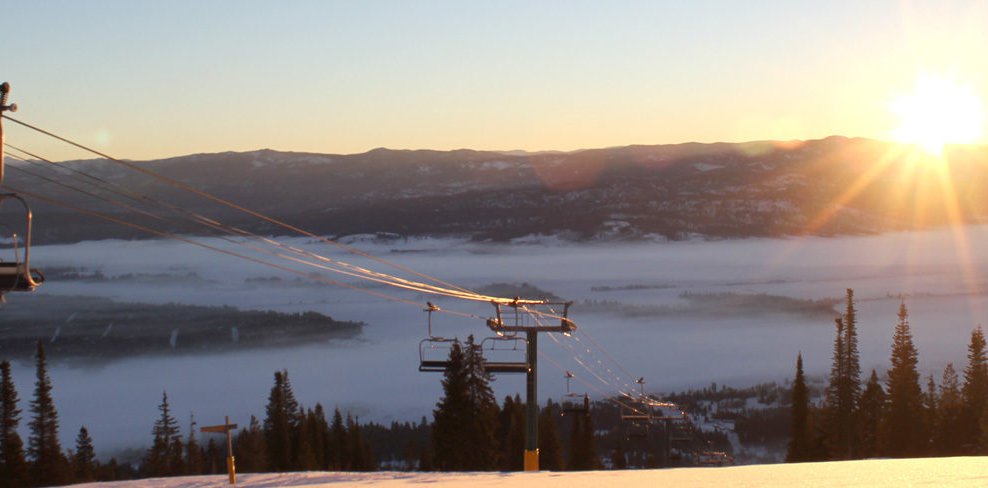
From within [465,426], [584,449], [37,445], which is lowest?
[584,449]

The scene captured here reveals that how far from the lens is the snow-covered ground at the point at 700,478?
16.4m

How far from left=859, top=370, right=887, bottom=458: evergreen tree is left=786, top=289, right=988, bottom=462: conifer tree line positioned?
0.19ft

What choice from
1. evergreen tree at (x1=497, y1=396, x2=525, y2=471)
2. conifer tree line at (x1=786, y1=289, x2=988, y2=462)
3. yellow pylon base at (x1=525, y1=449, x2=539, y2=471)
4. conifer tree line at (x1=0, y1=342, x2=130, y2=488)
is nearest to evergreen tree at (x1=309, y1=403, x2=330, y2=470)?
evergreen tree at (x1=497, y1=396, x2=525, y2=471)

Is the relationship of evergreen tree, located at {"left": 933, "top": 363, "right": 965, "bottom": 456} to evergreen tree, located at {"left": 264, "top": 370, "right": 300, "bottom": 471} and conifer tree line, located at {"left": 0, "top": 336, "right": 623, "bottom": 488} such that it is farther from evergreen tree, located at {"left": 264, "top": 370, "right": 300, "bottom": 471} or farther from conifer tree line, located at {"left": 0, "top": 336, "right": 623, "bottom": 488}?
evergreen tree, located at {"left": 264, "top": 370, "right": 300, "bottom": 471}

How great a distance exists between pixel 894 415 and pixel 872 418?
9546 mm

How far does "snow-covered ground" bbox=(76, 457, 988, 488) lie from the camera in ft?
53.7

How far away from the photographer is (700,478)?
19.3 metres

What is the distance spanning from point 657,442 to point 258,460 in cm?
6339

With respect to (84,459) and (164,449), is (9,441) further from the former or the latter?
(164,449)

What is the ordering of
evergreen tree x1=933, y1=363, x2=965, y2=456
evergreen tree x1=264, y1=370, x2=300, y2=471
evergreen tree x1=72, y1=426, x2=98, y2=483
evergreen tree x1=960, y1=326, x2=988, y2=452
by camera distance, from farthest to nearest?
1. evergreen tree x1=72, y1=426, x2=98, y2=483
2. evergreen tree x1=264, y1=370, x2=300, y2=471
3. evergreen tree x1=933, y1=363, x2=965, y2=456
4. evergreen tree x1=960, y1=326, x2=988, y2=452

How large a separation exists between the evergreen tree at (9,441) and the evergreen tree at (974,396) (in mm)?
48107

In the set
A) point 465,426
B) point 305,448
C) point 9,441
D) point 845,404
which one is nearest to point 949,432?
point 845,404

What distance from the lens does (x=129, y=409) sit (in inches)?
7633

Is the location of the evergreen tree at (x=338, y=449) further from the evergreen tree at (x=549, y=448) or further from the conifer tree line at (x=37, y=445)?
the conifer tree line at (x=37, y=445)
